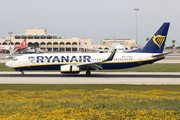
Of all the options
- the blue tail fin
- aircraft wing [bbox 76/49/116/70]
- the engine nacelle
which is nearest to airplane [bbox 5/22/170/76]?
aircraft wing [bbox 76/49/116/70]

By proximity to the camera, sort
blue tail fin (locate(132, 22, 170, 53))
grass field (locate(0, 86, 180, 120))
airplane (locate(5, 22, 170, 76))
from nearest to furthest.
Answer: grass field (locate(0, 86, 180, 120))
airplane (locate(5, 22, 170, 76))
blue tail fin (locate(132, 22, 170, 53))

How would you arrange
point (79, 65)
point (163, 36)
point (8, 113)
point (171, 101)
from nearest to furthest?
point (8, 113) < point (171, 101) < point (79, 65) < point (163, 36)

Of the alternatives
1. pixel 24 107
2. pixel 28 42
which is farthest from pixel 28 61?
pixel 28 42

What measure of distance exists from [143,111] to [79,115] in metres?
3.62

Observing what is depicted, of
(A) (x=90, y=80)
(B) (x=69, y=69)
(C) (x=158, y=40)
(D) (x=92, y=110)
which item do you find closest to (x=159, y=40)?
(C) (x=158, y=40)

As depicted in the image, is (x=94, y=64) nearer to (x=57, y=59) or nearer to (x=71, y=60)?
(x=71, y=60)

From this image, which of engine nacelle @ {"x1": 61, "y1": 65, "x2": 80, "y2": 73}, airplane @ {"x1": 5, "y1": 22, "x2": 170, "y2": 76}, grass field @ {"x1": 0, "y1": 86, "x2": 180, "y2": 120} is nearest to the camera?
grass field @ {"x1": 0, "y1": 86, "x2": 180, "y2": 120}

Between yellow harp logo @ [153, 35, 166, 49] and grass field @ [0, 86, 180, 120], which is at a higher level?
yellow harp logo @ [153, 35, 166, 49]

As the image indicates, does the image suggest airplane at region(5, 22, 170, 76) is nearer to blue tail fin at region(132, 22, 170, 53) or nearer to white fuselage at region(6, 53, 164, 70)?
white fuselage at region(6, 53, 164, 70)

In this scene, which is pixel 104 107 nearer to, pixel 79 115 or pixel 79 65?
pixel 79 115

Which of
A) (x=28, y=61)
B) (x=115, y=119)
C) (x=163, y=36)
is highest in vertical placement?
(x=163, y=36)

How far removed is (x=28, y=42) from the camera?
605 ft

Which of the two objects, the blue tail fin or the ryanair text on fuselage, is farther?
the blue tail fin

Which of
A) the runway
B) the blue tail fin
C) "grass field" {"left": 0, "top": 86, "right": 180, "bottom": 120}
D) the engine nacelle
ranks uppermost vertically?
the blue tail fin
